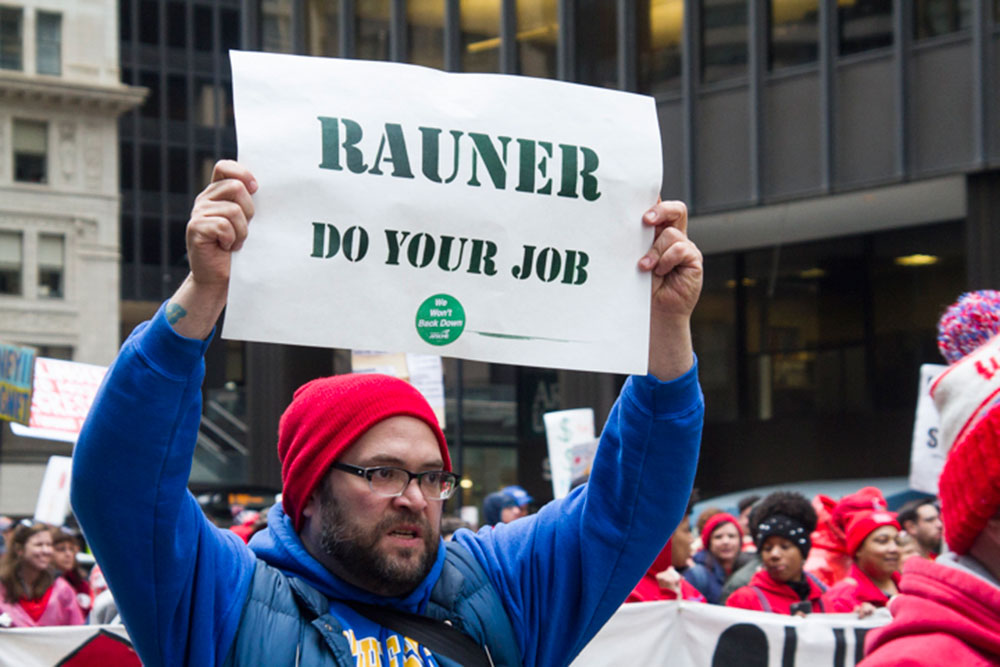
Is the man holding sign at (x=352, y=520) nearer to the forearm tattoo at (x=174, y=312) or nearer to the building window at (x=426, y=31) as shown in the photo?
the forearm tattoo at (x=174, y=312)

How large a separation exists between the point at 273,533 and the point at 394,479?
1.01ft

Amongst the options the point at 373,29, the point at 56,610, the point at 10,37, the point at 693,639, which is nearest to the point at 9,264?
the point at 10,37

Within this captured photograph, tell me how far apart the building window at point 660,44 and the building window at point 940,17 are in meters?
3.98

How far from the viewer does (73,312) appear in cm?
5253

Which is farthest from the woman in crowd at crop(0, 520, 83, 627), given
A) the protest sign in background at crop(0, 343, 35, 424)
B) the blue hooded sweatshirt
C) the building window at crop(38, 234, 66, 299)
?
the building window at crop(38, 234, 66, 299)

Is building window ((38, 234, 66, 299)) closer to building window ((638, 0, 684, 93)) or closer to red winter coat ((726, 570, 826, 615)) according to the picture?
building window ((638, 0, 684, 93))

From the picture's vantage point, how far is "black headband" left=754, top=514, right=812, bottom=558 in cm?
702

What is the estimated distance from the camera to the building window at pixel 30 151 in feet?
173

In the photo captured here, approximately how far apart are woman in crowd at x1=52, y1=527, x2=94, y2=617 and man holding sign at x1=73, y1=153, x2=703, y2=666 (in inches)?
312

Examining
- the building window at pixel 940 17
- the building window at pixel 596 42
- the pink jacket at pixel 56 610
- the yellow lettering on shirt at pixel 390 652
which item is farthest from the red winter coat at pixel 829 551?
the building window at pixel 596 42

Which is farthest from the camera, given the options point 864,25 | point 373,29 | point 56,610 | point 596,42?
point 373,29

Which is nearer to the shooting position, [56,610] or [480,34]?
[56,610]

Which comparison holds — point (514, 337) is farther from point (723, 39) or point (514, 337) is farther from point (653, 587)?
point (723, 39)

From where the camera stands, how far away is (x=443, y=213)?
271cm
